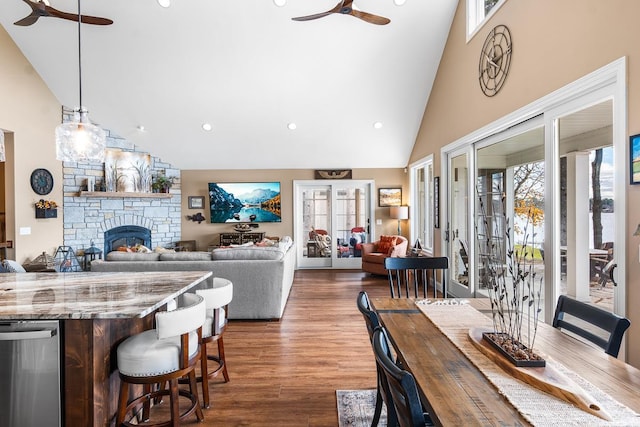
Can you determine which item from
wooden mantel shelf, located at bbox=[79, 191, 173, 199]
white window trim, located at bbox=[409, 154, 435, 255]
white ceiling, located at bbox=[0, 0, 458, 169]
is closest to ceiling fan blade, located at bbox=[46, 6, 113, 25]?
white ceiling, located at bbox=[0, 0, 458, 169]

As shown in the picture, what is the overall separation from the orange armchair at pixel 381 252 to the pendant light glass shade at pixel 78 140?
16.8ft

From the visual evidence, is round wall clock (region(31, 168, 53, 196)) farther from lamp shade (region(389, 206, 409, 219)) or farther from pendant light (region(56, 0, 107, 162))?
lamp shade (region(389, 206, 409, 219))

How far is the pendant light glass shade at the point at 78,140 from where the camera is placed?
9.33ft

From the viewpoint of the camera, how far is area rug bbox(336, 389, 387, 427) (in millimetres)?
2307

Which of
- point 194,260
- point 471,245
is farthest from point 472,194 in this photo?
point 194,260

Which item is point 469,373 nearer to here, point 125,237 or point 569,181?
point 569,181

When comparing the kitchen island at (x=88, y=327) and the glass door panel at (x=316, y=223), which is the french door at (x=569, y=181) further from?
the glass door panel at (x=316, y=223)

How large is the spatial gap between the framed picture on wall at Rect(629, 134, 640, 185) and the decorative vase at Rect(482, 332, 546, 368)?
4.53 feet

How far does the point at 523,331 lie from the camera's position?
1.82m

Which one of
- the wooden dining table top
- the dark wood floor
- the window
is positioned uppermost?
the window

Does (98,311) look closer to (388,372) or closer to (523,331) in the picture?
(388,372)

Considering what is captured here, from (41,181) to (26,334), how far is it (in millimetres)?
5607

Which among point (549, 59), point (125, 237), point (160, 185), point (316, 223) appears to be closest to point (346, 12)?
point (549, 59)

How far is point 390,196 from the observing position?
820 cm
